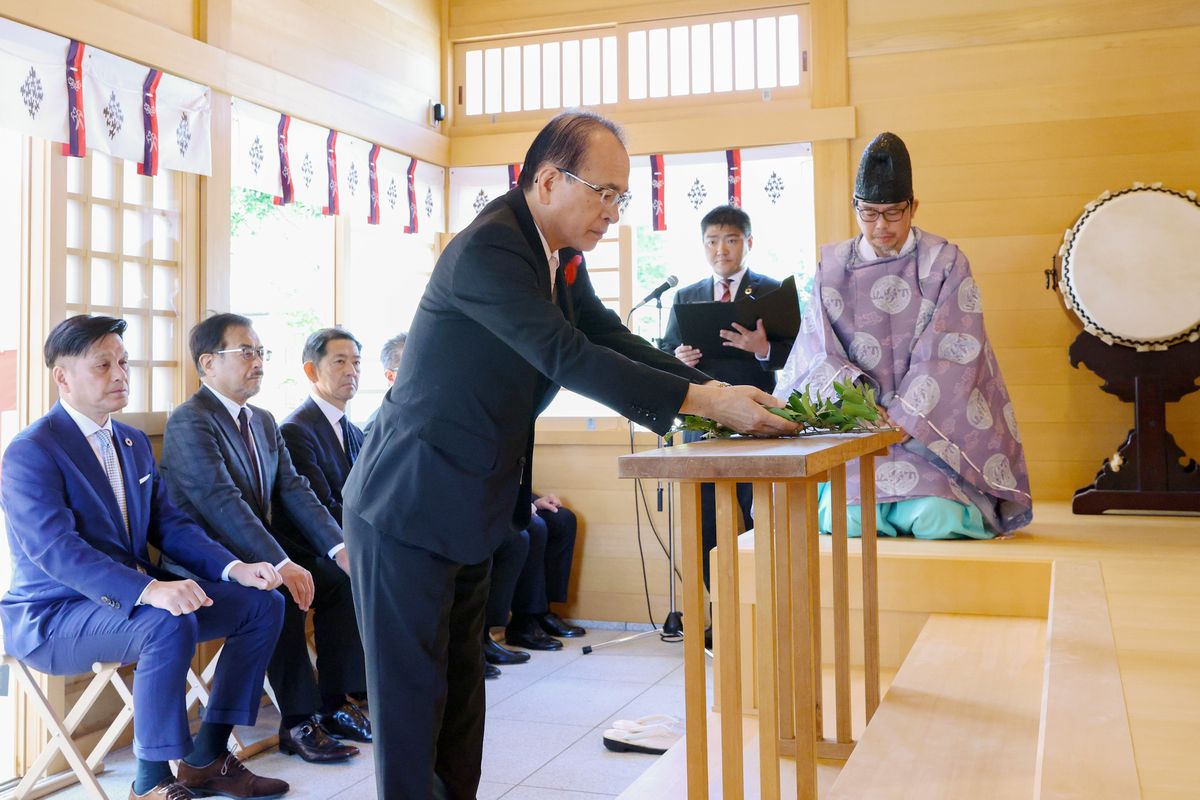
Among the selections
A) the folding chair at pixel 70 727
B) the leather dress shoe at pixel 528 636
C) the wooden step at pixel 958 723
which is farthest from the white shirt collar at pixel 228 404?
the wooden step at pixel 958 723

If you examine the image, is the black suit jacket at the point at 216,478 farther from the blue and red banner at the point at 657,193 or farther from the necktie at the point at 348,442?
the blue and red banner at the point at 657,193

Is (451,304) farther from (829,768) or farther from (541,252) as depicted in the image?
(829,768)

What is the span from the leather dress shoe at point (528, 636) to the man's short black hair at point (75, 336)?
8.05 ft

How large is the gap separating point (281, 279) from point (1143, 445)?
3.57 m

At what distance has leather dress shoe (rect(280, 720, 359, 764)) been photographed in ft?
10.9

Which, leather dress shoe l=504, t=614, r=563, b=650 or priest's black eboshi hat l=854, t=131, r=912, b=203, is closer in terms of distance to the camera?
priest's black eboshi hat l=854, t=131, r=912, b=203

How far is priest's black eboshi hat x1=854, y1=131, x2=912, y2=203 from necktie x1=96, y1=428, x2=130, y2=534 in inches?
94.0

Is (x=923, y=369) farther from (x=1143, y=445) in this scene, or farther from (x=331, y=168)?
(x=331, y=168)

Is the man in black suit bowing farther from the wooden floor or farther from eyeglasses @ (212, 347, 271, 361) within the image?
eyeglasses @ (212, 347, 271, 361)

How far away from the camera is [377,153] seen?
196 inches

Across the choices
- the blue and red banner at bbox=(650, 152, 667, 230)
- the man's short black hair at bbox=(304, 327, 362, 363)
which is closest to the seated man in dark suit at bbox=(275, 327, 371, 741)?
the man's short black hair at bbox=(304, 327, 362, 363)

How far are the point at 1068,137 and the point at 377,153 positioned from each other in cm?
310

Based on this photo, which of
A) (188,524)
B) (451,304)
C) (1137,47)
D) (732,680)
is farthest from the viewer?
(1137,47)

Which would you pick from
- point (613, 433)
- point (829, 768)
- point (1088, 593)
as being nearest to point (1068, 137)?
point (613, 433)
